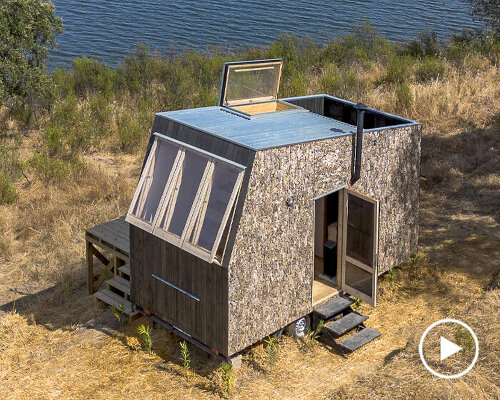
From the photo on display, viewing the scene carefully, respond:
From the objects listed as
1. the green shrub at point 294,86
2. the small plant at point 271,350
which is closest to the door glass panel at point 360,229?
the small plant at point 271,350

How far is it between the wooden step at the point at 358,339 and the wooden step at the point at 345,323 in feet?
0.42

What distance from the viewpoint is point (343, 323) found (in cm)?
978

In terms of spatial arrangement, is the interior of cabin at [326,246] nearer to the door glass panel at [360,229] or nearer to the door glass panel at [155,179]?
the door glass panel at [360,229]

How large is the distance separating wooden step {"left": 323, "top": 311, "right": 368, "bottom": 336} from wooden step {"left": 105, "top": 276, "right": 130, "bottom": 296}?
2897 mm

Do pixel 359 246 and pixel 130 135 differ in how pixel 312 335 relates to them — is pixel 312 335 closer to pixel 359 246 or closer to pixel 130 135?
pixel 359 246

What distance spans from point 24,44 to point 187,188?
10371 millimetres

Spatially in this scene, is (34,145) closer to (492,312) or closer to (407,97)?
(407,97)

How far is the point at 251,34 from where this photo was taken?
101 feet

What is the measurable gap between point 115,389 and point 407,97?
12.0 metres

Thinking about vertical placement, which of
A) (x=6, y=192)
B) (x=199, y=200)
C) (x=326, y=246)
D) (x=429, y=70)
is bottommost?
(x=6, y=192)

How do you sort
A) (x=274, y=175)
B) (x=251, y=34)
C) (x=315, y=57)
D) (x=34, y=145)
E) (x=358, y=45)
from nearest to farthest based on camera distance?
1. (x=274, y=175)
2. (x=34, y=145)
3. (x=315, y=57)
4. (x=358, y=45)
5. (x=251, y=34)

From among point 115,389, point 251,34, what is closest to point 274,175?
point 115,389

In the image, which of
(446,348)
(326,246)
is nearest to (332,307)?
(326,246)

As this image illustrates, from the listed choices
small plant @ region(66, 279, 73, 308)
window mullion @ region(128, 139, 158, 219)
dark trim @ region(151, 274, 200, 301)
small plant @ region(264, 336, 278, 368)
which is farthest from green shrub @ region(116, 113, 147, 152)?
small plant @ region(264, 336, 278, 368)
